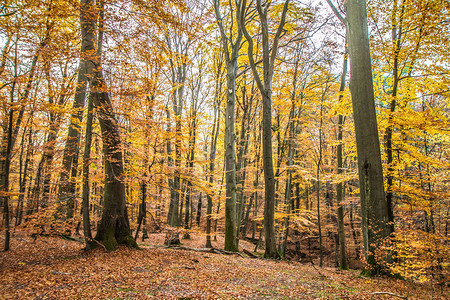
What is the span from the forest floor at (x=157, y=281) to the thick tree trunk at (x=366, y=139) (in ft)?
3.07

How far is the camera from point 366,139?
5.34 meters

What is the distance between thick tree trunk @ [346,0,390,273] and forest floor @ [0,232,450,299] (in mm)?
935

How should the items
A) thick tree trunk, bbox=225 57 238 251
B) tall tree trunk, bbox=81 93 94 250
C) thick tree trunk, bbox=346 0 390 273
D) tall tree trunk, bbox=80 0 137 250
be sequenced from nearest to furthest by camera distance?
thick tree trunk, bbox=346 0 390 273 → tall tree trunk, bbox=81 93 94 250 → tall tree trunk, bbox=80 0 137 250 → thick tree trunk, bbox=225 57 238 251

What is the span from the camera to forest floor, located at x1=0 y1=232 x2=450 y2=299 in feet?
12.2

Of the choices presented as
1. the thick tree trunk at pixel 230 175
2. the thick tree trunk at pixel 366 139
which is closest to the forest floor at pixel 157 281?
the thick tree trunk at pixel 366 139

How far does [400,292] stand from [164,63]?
798cm

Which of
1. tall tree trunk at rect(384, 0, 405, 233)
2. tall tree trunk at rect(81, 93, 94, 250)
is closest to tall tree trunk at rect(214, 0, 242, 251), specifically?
tall tree trunk at rect(81, 93, 94, 250)

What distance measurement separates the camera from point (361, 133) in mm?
5414

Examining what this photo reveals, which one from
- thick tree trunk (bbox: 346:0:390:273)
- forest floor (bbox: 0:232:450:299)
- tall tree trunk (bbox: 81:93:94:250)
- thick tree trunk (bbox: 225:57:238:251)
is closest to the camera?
forest floor (bbox: 0:232:450:299)

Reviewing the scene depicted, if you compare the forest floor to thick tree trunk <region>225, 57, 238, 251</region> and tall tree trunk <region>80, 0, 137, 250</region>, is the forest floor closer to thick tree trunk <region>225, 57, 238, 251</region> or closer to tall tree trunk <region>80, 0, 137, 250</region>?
tall tree trunk <region>80, 0, 137, 250</region>

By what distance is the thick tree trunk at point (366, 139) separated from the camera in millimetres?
4992

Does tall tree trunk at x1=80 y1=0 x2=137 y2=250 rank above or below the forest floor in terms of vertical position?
above

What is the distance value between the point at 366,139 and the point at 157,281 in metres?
5.32

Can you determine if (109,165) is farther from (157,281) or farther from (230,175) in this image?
(230,175)
